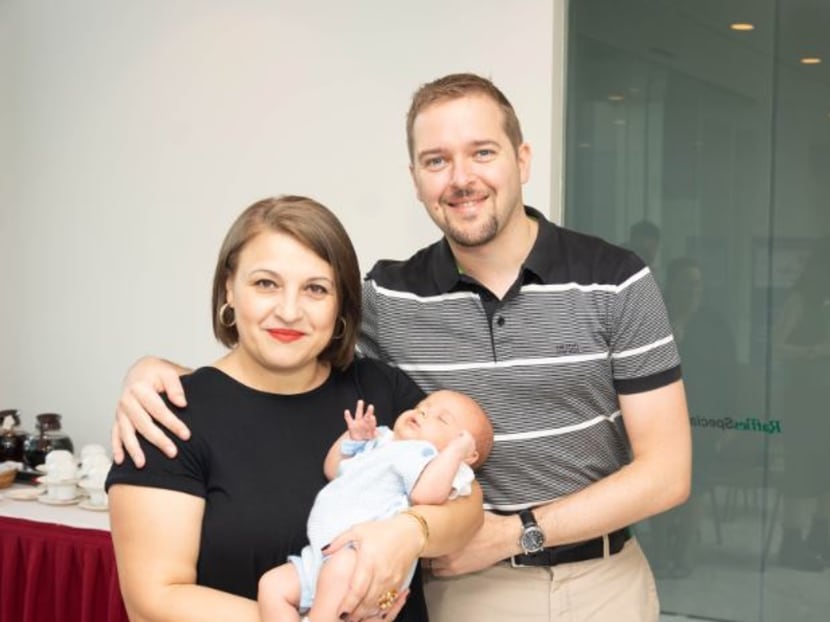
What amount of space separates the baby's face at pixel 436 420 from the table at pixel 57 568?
1642 mm

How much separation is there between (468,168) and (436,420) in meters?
0.49

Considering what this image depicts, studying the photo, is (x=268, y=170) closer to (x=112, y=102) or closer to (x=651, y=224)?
(x=112, y=102)

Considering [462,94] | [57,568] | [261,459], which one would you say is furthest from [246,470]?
[57,568]

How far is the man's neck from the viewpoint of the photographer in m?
2.01

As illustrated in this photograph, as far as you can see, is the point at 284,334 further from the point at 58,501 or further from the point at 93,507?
the point at 58,501

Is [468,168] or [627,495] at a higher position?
[468,168]

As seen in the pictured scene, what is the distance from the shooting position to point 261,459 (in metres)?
1.67

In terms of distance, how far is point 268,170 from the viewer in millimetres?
3873

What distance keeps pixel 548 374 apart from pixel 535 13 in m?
1.79

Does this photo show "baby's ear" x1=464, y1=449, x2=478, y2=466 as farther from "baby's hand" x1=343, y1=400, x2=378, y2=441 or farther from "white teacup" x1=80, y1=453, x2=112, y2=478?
"white teacup" x1=80, y1=453, x2=112, y2=478

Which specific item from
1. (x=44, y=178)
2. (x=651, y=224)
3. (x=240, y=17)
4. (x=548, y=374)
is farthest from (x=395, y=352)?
(x=44, y=178)

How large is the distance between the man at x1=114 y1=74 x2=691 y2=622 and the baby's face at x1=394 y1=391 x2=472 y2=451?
0.15 meters

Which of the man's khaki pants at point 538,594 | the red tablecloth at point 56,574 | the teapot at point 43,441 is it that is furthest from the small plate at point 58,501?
the man's khaki pants at point 538,594

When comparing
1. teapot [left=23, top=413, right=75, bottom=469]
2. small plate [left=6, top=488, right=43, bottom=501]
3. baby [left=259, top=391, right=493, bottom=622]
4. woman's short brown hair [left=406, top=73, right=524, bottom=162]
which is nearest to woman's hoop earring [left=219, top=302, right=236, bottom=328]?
baby [left=259, top=391, right=493, bottom=622]
